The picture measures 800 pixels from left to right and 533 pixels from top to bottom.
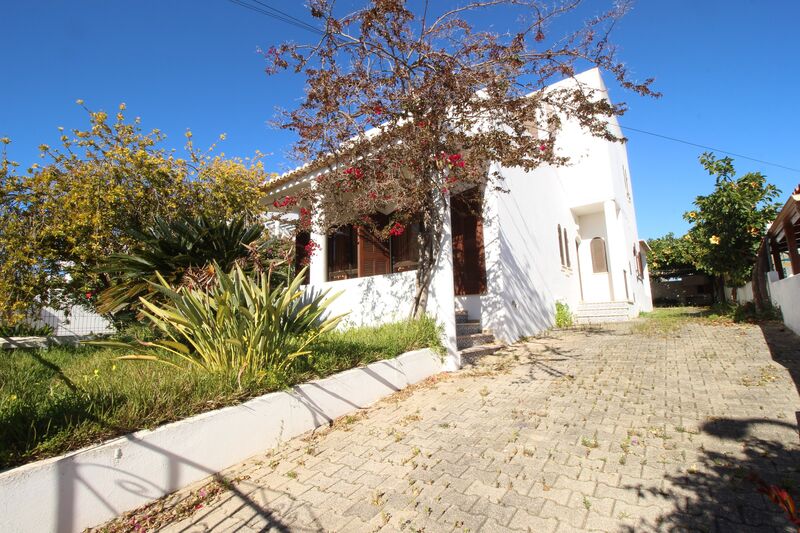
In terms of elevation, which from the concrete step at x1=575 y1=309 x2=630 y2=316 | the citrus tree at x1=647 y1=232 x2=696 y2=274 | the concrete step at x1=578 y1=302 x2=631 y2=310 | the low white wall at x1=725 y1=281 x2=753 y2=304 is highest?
the citrus tree at x1=647 y1=232 x2=696 y2=274

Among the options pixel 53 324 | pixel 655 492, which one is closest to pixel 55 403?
pixel 655 492

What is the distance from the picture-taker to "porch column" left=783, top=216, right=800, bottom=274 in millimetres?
6679

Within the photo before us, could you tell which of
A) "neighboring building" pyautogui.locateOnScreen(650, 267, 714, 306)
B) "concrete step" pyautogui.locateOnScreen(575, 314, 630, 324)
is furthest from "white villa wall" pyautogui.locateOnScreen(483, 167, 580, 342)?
"neighboring building" pyautogui.locateOnScreen(650, 267, 714, 306)

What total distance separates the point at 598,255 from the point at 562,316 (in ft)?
16.1

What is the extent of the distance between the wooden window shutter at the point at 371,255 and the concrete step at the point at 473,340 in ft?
9.22

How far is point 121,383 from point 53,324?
1048 centimetres

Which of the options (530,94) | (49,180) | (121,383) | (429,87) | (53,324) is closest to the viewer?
(121,383)

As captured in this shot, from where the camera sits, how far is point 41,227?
730 centimetres

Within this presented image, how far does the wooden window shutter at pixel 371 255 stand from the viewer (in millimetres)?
9040

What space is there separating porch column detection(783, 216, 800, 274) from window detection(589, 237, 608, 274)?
21.6 ft

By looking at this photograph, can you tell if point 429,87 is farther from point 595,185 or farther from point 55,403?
point 595,185

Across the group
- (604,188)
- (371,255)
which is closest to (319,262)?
(371,255)

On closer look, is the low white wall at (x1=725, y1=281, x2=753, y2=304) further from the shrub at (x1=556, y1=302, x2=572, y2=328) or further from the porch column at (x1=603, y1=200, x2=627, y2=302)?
the shrub at (x1=556, y1=302, x2=572, y2=328)

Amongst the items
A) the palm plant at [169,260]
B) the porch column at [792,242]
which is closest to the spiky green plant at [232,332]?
the palm plant at [169,260]
